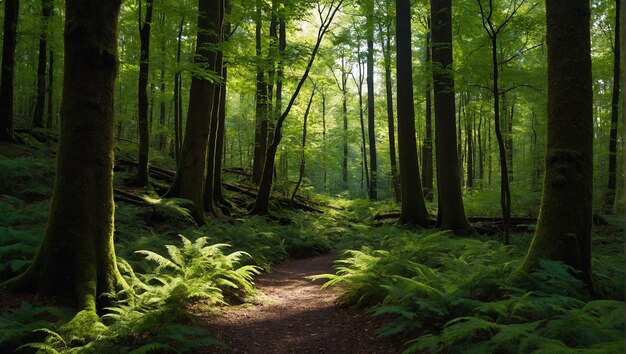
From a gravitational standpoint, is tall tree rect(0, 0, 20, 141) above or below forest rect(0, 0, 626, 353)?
above

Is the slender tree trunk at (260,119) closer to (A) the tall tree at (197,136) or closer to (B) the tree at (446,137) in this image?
(A) the tall tree at (197,136)

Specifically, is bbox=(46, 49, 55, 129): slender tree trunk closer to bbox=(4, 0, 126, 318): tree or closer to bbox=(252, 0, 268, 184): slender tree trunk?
bbox=(252, 0, 268, 184): slender tree trunk

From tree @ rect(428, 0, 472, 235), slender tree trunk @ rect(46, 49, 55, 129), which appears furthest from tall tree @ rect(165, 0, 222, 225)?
slender tree trunk @ rect(46, 49, 55, 129)

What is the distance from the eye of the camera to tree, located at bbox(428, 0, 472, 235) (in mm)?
11156

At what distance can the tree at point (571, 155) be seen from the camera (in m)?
5.02

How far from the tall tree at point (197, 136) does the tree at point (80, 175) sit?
220 inches

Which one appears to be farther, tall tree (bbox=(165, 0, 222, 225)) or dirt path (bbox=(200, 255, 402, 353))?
tall tree (bbox=(165, 0, 222, 225))

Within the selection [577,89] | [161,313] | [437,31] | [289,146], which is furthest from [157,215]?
[289,146]

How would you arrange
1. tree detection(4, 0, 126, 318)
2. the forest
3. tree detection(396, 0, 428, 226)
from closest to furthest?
the forest → tree detection(4, 0, 126, 318) → tree detection(396, 0, 428, 226)

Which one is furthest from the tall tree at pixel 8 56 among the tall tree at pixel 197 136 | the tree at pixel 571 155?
the tree at pixel 571 155

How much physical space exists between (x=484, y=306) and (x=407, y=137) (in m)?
9.86

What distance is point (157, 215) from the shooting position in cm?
948

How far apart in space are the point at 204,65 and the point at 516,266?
876 centimetres

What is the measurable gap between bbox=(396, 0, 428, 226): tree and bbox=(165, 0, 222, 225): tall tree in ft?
A: 20.8
